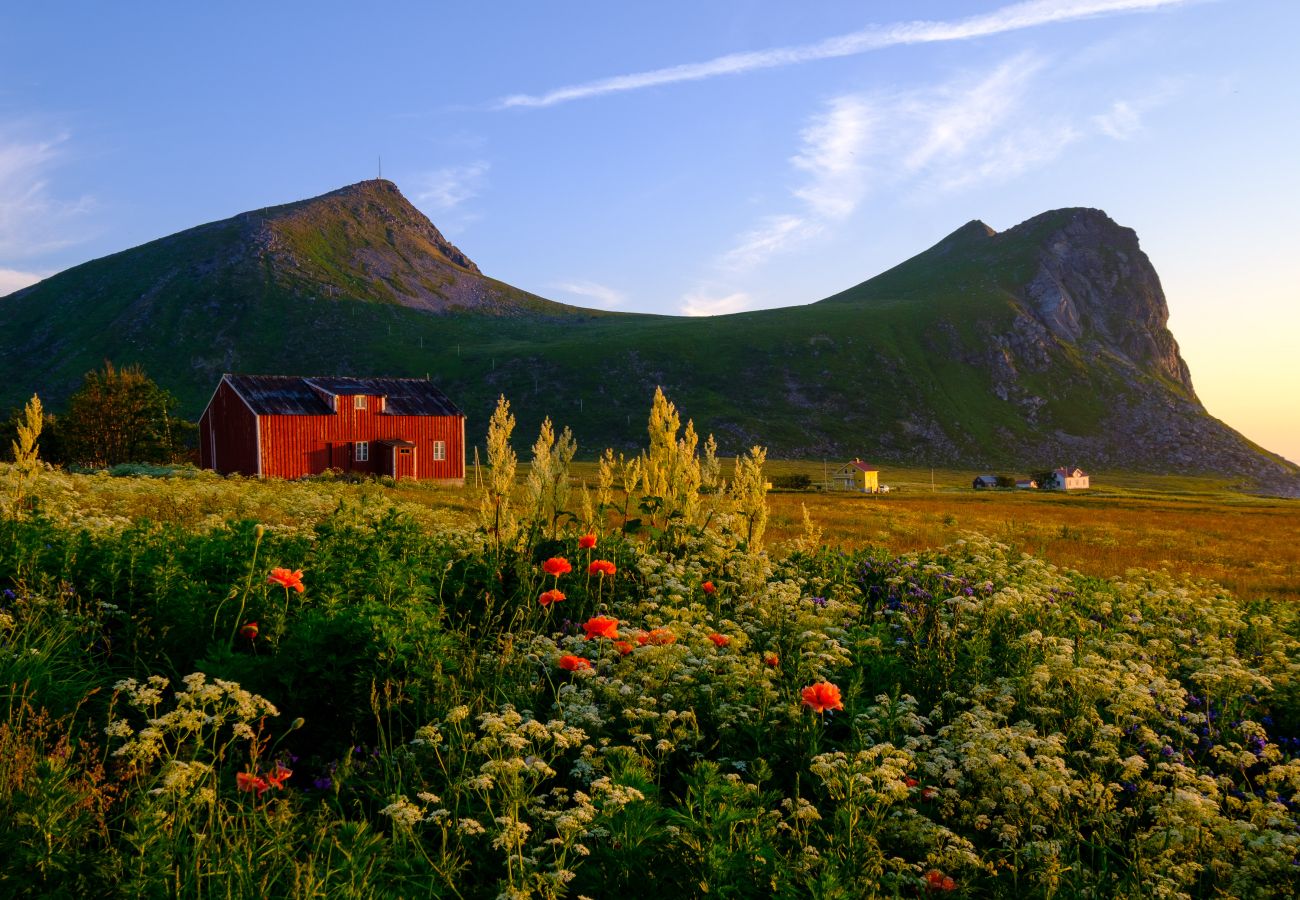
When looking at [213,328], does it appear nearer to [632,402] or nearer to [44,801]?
[632,402]

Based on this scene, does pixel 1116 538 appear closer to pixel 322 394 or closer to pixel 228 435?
pixel 322 394

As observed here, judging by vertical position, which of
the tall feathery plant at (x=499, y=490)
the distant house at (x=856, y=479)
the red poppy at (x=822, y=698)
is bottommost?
the distant house at (x=856, y=479)

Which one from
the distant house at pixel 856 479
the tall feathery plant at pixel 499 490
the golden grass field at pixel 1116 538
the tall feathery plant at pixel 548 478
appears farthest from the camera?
the distant house at pixel 856 479

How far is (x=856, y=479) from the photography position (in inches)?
3659

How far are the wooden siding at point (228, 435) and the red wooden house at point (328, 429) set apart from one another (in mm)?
68

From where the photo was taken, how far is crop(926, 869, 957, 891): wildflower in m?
4.00

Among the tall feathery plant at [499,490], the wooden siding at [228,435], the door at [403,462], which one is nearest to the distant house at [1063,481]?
the door at [403,462]

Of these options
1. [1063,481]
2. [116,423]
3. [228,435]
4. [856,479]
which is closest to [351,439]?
[228,435]

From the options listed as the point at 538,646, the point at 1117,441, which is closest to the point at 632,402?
the point at 1117,441

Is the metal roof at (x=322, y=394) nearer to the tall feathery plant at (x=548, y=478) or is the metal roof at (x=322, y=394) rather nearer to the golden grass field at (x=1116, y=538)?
the golden grass field at (x=1116, y=538)

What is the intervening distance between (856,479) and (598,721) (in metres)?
91.0

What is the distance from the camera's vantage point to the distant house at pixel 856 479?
258ft

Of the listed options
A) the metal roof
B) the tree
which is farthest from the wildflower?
the tree

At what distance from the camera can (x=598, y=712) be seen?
5.38 metres
